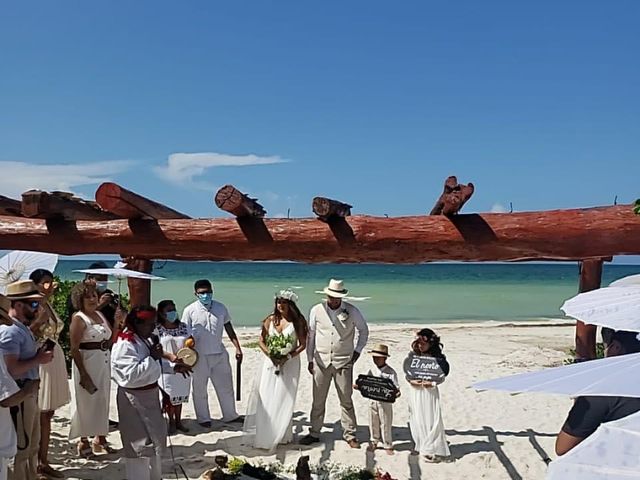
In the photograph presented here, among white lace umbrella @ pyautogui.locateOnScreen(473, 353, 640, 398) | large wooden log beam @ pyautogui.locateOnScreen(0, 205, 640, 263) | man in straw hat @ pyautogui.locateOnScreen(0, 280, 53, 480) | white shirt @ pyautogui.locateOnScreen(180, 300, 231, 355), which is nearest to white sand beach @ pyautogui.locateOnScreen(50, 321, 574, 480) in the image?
white shirt @ pyautogui.locateOnScreen(180, 300, 231, 355)

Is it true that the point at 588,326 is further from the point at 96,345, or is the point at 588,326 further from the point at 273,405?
the point at 96,345

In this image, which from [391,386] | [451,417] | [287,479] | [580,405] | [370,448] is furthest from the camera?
[451,417]

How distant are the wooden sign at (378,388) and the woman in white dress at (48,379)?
274cm

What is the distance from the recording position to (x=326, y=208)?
16.6ft

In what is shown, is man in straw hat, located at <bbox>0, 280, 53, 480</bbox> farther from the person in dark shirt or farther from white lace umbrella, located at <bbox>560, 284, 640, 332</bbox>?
white lace umbrella, located at <bbox>560, 284, 640, 332</bbox>

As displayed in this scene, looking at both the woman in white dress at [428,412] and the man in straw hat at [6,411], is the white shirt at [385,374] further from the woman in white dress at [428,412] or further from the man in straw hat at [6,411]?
the man in straw hat at [6,411]

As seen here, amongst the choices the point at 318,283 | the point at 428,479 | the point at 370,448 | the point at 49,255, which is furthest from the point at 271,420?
the point at 318,283

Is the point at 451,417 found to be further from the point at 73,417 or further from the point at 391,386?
the point at 73,417

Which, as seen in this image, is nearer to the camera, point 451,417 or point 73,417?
point 73,417

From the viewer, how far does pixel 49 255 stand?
224 inches

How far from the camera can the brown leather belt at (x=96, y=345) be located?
5.72 metres

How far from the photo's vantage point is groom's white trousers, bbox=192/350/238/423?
7.10 m

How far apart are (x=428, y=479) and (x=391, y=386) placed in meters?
0.89

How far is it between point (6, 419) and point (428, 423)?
385cm
